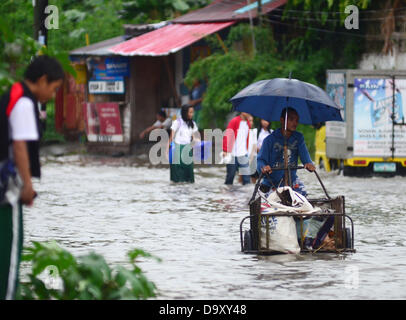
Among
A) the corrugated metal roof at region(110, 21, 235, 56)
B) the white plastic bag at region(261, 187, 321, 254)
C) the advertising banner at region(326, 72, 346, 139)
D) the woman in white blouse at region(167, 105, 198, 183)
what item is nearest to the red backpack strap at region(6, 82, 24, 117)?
the white plastic bag at region(261, 187, 321, 254)

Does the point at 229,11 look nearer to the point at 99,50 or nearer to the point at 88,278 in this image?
the point at 99,50

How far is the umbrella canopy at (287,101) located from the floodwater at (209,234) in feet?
4.92

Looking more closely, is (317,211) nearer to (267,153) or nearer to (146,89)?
(267,153)

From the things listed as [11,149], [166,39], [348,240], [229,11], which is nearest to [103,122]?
[166,39]

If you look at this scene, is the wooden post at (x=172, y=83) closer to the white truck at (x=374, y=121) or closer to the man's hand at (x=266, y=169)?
the white truck at (x=374, y=121)

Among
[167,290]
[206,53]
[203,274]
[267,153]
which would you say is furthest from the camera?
[206,53]

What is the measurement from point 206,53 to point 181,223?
60.0 feet

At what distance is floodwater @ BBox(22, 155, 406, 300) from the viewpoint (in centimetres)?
856

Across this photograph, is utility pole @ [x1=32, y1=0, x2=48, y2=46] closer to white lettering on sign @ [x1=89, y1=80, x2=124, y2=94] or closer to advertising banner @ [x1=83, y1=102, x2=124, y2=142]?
advertising banner @ [x1=83, y1=102, x2=124, y2=142]

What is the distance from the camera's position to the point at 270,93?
10625mm

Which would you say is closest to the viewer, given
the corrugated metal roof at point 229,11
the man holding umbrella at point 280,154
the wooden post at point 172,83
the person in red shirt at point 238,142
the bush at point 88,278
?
the bush at point 88,278

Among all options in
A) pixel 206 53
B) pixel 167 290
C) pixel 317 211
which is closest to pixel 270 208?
pixel 317 211

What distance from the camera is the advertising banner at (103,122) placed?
103 feet

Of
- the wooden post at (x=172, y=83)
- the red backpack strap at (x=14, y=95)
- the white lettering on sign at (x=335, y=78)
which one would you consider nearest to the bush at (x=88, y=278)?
the red backpack strap at (x=14, y=95)
